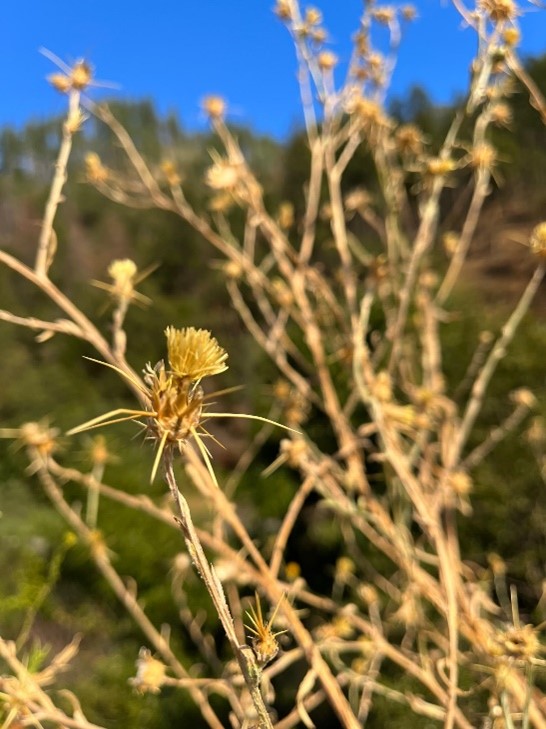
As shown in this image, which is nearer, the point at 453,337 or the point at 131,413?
the point at 131,413

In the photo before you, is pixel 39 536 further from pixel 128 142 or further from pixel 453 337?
pixel 128 142

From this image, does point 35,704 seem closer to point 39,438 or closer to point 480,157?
point 39,438

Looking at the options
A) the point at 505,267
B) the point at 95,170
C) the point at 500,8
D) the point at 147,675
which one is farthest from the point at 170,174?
the point at 505,267

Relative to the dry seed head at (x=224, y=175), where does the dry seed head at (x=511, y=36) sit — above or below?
above

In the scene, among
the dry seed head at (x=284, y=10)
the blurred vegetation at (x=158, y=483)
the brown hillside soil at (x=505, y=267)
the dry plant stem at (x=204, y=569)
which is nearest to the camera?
the dry plant stem at (x=204, y=569)

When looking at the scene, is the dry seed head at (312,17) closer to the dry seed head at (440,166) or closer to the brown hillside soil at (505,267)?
the dry seed head at (440,166)

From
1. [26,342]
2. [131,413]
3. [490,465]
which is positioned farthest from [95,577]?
[26,342]

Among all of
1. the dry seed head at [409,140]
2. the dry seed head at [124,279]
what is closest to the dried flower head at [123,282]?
the dry seed head at [124,279]
